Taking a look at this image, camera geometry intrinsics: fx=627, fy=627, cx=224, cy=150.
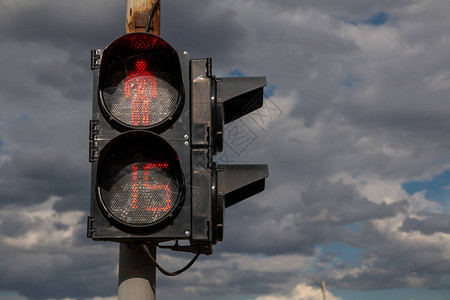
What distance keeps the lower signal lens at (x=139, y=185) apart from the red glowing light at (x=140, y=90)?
183 millimetres

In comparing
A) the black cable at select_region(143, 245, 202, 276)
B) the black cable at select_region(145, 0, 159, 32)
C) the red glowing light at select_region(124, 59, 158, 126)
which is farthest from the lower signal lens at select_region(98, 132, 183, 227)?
the black cable at select_region(145, 0, 159, 32)

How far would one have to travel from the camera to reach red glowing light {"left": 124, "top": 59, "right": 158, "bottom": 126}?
12.3 ft

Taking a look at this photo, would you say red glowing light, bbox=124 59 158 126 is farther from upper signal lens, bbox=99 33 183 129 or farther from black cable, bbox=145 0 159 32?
black cable, bbox=145 0 159 32

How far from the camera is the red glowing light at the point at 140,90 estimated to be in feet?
12.3

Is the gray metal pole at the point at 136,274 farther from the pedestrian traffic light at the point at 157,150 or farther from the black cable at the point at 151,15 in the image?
the black cable at the point at 151,15

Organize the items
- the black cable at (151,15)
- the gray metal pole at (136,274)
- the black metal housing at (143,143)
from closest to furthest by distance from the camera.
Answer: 1. the black metal housing at (143,143)
2. the gray metal pole at (136,274)
3. the black cable at (151,15)

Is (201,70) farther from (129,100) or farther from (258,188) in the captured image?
(258,188)

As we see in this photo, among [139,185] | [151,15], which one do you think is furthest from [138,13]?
[139,185]

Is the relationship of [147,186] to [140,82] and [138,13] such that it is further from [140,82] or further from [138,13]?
[138,13]

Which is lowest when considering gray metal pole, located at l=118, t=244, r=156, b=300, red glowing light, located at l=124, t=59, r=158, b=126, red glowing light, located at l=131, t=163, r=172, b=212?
gray metal pole, located at l=118, t=244, r=156, b=300

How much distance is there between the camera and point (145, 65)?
3.87 m

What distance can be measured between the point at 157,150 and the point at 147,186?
9.5 inches

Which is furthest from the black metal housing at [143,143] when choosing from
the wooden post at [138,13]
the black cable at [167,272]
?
the wooden post at [138,13]

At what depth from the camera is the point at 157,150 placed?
371 cm
